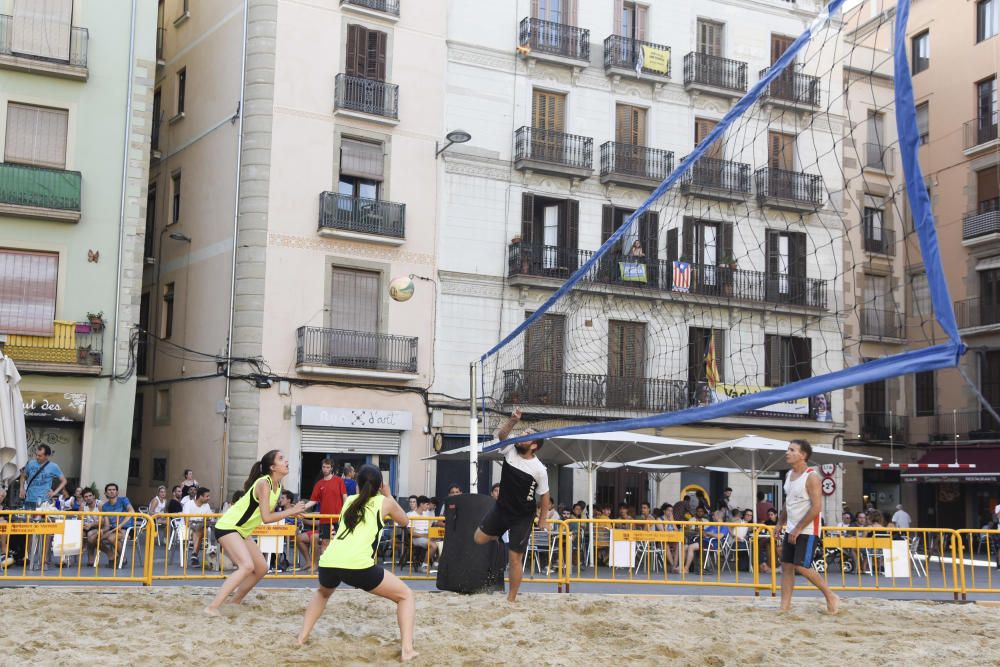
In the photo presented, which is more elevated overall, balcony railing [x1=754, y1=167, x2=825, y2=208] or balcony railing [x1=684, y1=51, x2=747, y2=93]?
balcony railing [x1=684, y1=51, x2=747, y2=93]

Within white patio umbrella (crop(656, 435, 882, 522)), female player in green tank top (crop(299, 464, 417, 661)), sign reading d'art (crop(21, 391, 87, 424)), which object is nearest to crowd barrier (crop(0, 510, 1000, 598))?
white patio umbrella (crop(656, 435, 882, 522))

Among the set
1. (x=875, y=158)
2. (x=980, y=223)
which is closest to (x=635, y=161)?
(x=875, y=158)

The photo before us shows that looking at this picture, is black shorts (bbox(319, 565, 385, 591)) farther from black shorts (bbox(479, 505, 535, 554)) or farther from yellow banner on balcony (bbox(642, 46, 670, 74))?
yellow banner on balcony (bbox(642, 46, 670, 74))

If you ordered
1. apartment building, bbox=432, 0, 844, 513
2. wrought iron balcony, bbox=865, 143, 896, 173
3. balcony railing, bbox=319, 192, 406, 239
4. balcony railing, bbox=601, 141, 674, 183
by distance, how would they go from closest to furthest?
1. balcony railing, bbox=319, 192, 406, 239
2. apartment building, bbox=432, 0, 844, 513
3. balcony railing, bbox=601, 141, 674, 183
4. wrought iron balcony, bbox=865, 143, 896, 173

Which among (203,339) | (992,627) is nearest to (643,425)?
(992,627)

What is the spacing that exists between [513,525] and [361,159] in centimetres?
1811

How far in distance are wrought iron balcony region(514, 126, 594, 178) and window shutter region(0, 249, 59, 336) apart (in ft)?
37.3

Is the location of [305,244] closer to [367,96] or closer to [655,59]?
[367,96]

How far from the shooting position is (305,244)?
27.2m

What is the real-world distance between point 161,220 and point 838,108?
65.5 ft

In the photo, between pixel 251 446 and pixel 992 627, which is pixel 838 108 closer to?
pixel 251 446

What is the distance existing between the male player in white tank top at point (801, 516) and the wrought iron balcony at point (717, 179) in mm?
18223

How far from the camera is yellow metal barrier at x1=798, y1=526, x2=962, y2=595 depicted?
15477 mm

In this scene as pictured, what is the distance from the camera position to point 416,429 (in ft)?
91.7
